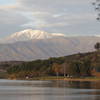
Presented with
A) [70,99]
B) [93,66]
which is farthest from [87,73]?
[70,99]

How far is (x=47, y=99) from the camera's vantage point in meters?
57.0

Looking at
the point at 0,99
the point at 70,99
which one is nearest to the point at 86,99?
the point at 70,99

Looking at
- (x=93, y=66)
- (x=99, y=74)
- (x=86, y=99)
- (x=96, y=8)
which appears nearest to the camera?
(x=96, y=8)

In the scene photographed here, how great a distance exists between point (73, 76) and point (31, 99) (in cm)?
12425

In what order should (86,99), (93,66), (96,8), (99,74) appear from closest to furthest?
(96,8) → (86,99) → (99,74) → (93,66)

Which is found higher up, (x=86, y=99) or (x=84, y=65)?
(x=84, y=65)

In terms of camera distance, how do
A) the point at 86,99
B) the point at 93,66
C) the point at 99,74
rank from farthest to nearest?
the point at 93,66 → the point at 99,74 → the point at 86,99

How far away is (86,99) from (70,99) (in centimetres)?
251

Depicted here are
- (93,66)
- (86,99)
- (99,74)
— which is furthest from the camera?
(93,66)

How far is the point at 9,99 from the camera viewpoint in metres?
57.5

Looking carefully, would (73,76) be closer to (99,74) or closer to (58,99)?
(99,74)

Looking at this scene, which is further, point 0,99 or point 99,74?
point 99,74

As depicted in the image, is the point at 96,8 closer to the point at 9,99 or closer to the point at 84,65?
the point at 9,99

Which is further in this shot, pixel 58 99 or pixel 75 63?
pixel 75 63
